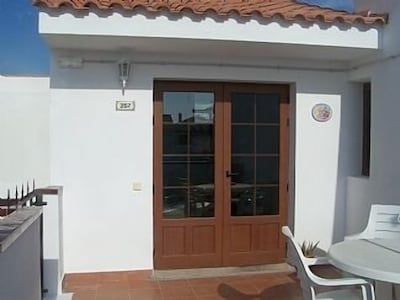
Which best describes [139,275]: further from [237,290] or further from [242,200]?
[242,200]

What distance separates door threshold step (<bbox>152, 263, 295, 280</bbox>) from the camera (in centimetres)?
651

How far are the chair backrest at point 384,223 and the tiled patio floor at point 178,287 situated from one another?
1.42m

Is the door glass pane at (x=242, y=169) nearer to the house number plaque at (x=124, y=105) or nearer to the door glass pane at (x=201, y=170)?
the door glass pane at (x=201, y=170)

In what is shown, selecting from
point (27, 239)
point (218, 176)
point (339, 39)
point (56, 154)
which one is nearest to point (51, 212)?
point (56, 154)

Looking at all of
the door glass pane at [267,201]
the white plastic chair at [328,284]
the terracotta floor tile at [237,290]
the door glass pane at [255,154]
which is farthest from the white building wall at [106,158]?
the white plastic chair at [328,284]

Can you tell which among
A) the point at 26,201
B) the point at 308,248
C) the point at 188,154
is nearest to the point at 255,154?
the point at 188,154

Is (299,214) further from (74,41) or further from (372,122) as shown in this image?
(74,41)

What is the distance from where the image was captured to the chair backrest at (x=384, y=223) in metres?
4.79

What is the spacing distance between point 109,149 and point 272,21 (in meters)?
2.64

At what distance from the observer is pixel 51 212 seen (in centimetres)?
547

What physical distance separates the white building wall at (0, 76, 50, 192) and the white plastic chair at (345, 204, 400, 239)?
394 centimetres

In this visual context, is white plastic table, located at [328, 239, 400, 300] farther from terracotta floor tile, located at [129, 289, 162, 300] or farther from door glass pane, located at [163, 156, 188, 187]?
door glass pane, located at [163, 156, 188, 187]

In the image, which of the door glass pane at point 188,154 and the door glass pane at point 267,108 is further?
the door glass pane at point 267,108

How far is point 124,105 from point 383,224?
3497 mm
